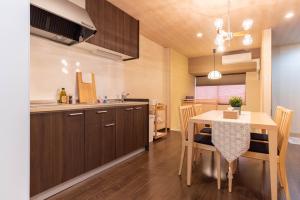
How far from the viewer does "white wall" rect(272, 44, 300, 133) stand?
14.5 feet

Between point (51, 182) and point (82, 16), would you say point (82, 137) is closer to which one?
point (51, 182)

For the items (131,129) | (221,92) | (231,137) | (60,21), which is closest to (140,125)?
(131,129)

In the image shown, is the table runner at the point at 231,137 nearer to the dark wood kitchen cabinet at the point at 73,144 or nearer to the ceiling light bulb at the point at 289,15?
the dark wood kitchen cabinet at the point at 73,144

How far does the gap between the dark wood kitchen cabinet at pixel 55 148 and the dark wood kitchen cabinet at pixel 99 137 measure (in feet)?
0.28

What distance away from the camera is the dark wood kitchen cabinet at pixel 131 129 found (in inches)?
103

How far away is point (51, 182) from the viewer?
1750 millimetres

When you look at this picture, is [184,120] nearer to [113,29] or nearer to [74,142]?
[74,142]

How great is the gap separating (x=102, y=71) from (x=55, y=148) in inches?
63.9

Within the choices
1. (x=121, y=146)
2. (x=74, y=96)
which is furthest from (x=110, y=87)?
(x=121, y=146)

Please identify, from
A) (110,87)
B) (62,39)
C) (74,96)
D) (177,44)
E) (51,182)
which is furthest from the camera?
(177,44)

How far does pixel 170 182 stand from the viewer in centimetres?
211

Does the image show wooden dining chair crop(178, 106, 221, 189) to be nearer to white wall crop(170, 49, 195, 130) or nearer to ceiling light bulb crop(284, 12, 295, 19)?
ceiling light bulb crop(284, 12, 295, 19)

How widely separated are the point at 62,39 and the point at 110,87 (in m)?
1.17

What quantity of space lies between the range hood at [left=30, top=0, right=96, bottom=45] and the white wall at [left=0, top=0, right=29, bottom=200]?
144 centimetres
